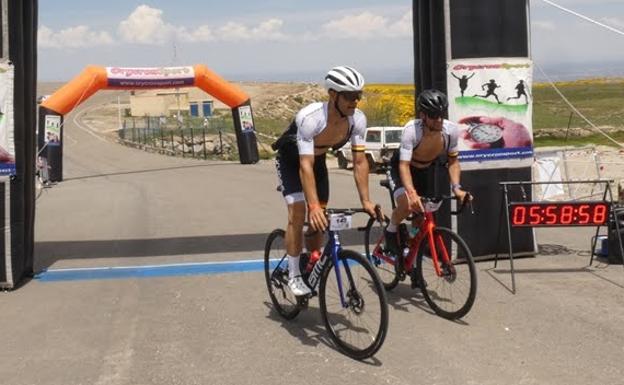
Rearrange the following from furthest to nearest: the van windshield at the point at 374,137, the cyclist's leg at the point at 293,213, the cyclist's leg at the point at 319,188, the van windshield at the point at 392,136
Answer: the van windshield at the point at 374,137 < the van windshield at the point at 392,136 < the cyclist's leg at the point at 319,188 < the cyclist's leg at the point at 293,213

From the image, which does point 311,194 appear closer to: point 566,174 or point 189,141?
point 566,174

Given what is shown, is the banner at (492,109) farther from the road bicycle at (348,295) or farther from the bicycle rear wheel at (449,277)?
the road bicycle at (348,295)

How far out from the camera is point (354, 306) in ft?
→ 16.0

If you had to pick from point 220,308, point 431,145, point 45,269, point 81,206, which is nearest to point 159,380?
point 220,308

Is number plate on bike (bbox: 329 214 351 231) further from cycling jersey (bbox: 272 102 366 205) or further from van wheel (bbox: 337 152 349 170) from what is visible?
van wheel (bbox: 337 152 349 170)

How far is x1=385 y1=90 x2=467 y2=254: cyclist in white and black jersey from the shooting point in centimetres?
581

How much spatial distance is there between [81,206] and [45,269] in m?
7.01

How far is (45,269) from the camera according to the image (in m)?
8.12

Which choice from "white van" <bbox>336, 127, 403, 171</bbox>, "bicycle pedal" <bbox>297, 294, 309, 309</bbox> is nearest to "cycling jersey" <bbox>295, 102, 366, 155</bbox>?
"bicycle pedal" <bbox>297, 294, 309, 309</bbox>

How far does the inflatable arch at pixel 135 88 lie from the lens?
23516 mm

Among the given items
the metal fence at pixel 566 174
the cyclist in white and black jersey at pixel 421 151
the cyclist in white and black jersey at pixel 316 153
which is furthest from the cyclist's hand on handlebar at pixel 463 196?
the metal fence at pixel 566 174

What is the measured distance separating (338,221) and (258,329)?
1432mm

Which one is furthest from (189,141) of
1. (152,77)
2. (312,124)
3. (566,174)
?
(312,124)

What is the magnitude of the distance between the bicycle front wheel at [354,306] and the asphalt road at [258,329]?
15 cm
